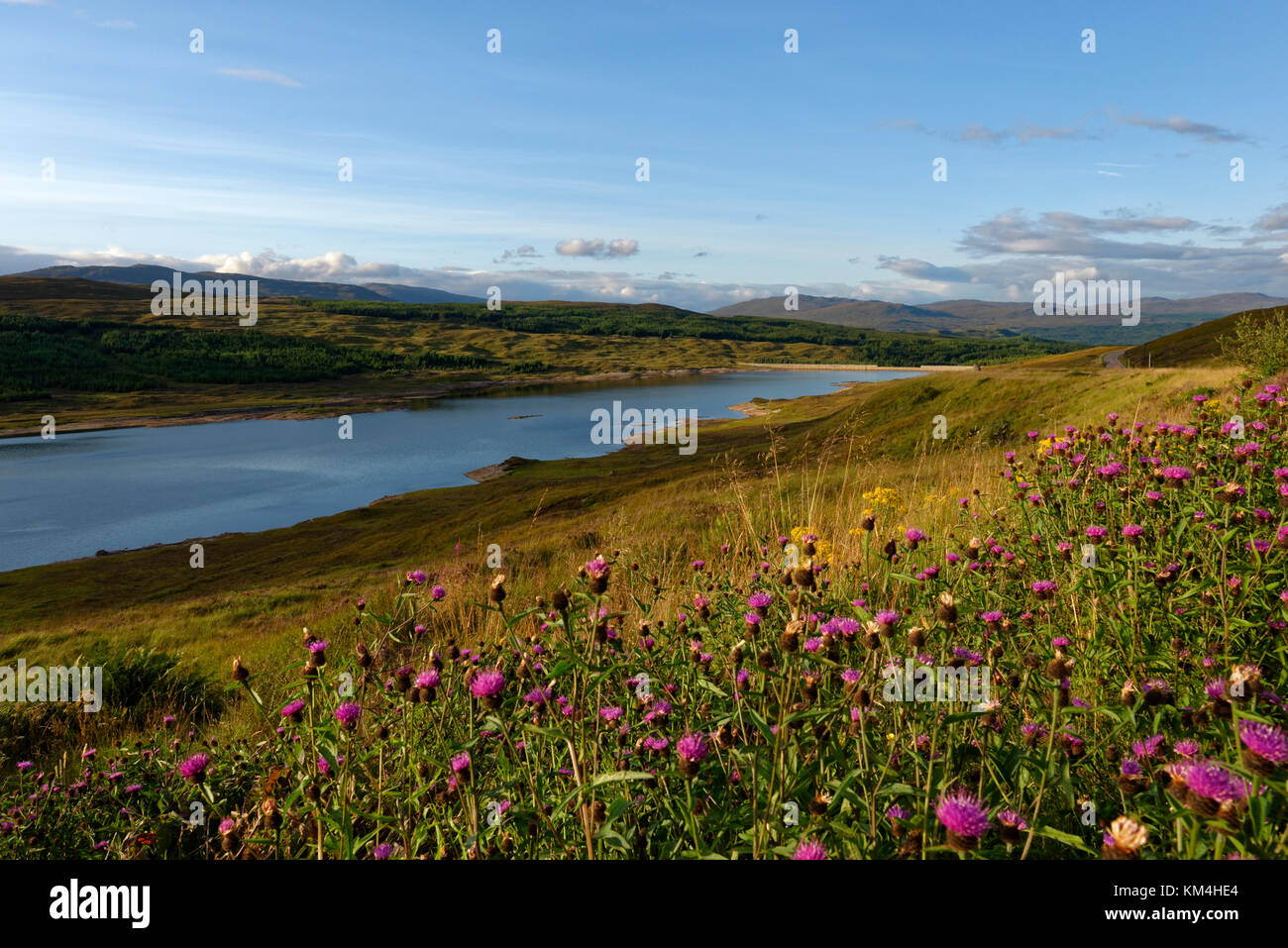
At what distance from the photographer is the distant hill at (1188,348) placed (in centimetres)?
6256

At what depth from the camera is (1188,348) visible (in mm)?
72125

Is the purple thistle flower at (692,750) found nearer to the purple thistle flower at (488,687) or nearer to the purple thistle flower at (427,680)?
the purple thistle flower at (488,687)

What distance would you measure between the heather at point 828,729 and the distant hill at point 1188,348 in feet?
224

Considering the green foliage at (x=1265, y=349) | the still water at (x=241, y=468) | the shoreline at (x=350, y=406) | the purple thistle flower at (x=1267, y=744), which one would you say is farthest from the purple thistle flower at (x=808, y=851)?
the shoreline at (x=350, y=406)

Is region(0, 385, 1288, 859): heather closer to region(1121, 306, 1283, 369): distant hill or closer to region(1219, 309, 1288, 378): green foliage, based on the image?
region(1219, 309, 1288, 378): green foliage

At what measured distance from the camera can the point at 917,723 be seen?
2375 millimetres

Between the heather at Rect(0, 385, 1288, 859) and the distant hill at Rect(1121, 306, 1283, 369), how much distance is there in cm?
6828

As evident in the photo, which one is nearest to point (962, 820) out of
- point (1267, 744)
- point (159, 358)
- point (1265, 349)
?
point (1267, 744)

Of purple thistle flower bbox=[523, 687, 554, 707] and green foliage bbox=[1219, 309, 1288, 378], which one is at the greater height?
green foliage bbox=[1219, 309, 1288, 378]

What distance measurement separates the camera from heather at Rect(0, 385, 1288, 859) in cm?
191

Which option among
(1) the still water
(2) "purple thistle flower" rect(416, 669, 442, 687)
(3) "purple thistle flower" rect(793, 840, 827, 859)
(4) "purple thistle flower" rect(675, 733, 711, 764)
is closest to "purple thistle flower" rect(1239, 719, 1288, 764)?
(3) "purple thistle flower" rect(793, 840, 827, 859)
